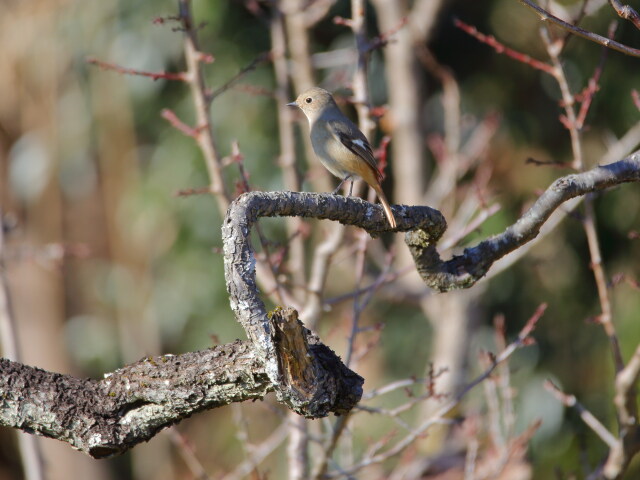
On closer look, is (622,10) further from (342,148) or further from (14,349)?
(14,349)

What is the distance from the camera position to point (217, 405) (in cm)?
246

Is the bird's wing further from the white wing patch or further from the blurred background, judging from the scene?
the blurred background

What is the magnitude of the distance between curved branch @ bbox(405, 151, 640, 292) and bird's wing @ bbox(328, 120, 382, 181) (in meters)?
0.98

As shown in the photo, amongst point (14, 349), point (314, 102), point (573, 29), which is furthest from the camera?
point (314, 102)

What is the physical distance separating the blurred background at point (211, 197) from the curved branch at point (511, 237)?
6.21 metres

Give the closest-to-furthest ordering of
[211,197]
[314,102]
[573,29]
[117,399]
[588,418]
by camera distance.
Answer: [573,29], [117,399], [588,418], [314,102], [211,197]

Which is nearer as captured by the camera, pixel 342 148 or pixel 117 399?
pixel 117 399

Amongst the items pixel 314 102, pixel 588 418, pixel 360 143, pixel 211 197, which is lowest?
pixel 588 418

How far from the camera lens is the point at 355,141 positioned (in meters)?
4.08

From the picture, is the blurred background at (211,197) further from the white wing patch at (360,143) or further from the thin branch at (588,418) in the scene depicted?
the thin branch at (588,418)

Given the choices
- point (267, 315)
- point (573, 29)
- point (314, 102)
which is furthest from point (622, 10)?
point (314, 102)

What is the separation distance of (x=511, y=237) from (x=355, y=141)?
1318mm

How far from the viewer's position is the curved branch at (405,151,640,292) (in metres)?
2.80

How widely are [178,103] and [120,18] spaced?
50.1 inches
